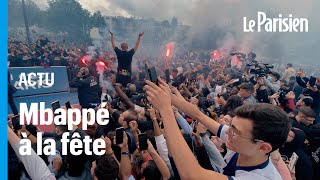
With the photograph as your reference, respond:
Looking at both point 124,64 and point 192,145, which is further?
point 124,64

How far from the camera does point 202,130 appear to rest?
273 cm

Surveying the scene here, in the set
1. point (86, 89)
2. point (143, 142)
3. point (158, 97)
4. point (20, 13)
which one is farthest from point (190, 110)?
point (20, 13)

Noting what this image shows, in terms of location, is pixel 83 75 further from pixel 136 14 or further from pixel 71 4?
pixel 71 4

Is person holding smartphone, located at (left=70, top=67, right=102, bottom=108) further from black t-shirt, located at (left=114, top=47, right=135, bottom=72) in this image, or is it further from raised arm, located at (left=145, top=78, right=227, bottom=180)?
raised arm, located at (left=145, top=78, right=227, bottom=180)

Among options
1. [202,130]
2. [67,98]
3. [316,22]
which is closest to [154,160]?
[202,130]

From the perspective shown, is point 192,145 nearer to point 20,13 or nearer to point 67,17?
point 67,17

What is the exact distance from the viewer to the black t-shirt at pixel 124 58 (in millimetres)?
7145

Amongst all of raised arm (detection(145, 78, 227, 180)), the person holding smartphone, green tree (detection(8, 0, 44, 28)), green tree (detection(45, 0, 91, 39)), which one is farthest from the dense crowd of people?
green tree (detection(8, 0, 44, 28))

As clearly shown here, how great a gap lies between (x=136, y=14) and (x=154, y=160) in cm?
1688

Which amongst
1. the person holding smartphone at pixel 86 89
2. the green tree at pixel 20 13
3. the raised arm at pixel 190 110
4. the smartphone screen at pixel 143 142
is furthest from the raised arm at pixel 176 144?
the green tree at pixel 20 13

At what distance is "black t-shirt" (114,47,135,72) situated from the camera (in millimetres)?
7145

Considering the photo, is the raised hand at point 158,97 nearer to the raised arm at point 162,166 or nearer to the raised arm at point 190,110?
the raised arm at point 190,110

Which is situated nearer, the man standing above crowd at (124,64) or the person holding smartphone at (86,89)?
the person holding smartphone at (86,89)

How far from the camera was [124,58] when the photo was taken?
7203 mm
